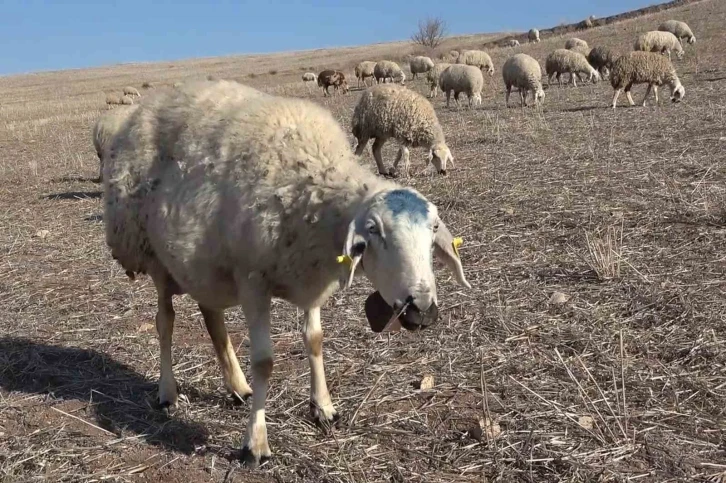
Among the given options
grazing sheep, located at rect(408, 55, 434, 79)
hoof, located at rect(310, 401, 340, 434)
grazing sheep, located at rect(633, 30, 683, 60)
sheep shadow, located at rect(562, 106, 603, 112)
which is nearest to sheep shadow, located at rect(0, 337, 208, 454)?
hoof, located at rect(310, 401, 340, 434)

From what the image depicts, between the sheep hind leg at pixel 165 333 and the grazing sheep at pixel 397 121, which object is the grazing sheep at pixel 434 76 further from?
the sheep hind leg at pixel 165 333

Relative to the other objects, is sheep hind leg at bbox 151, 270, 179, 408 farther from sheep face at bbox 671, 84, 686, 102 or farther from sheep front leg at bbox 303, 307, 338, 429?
sheep face at bbox 671, 84, 686, 102

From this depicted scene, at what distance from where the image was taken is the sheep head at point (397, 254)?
2.68 m

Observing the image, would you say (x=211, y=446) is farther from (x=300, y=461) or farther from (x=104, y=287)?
(x=104, y=287)

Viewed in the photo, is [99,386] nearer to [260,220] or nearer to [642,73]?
[260,220]

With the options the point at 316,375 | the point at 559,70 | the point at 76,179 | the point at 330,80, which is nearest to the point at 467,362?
the point at 316,375

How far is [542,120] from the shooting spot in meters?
14.6

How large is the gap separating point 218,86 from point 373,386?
2054 mm

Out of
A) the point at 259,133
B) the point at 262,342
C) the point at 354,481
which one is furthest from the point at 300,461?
the point at 259,133

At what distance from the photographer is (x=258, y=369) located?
3.40 meters

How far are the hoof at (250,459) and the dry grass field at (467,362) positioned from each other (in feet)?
0.14

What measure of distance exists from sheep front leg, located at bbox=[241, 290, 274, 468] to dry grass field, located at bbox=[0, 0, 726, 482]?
0.09 meters

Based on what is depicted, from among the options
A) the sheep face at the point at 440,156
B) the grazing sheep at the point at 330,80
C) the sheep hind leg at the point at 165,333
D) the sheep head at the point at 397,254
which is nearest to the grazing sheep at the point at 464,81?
the grazing sheep at the point at 330,80

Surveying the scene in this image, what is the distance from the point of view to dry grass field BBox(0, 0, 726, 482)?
3328 mm
